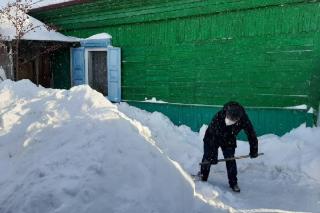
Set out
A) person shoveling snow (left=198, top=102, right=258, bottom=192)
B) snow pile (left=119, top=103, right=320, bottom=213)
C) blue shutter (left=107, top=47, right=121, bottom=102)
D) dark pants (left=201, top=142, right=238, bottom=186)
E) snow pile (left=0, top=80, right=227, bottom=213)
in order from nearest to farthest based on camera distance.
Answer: snow pile (left=0, top=80, right=227, bottom=213)
snow pile (left=119, top=103, right=320, bottom=213)
person shoveling snow (left=198, top=102, right=258, bottom=192)
dark pants (left=201, top=142, right=238, bottom=186)
blue shutter (left=107, top=47, right=121, bottom=102)

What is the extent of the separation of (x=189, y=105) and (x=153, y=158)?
5.62 meters

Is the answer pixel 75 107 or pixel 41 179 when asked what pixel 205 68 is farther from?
pixel 41 179

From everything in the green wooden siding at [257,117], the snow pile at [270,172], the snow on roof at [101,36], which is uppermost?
the snow on roof at [101,36]

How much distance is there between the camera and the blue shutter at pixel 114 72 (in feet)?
34.7

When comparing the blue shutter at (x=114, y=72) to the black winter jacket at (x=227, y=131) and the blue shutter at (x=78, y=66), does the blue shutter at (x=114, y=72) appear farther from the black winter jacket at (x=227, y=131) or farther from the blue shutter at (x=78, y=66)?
the black winter jacket at (x=227, y=131)

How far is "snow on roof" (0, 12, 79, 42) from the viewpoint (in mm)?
10988

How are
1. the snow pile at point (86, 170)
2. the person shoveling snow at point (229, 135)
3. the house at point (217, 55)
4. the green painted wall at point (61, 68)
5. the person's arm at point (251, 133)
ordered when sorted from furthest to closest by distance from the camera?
the green painted wall at point (61, 68)
the house at point (217, 55)
the person's arm at point (251, 133)
the person shoveling snow at point (229, 135)
the snow pile at point (86, 170)

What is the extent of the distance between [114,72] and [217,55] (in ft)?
11.0

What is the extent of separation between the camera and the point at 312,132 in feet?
22.1

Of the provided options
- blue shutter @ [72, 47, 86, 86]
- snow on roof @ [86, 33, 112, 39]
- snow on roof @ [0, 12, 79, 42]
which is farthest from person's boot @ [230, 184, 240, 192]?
snow on roof @ [0, 12, 79, 42]

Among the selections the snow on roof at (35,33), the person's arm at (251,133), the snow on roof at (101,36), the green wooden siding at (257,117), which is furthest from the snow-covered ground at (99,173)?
the snow on roof at (35,33)

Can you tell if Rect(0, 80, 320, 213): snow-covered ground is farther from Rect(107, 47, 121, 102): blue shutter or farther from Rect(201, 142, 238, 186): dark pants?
Rect(107, 47, 121, 102): blue shutter

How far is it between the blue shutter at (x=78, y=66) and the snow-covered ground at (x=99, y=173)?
5.73 metres

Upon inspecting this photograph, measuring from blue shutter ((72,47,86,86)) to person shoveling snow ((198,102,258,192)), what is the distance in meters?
7.02
